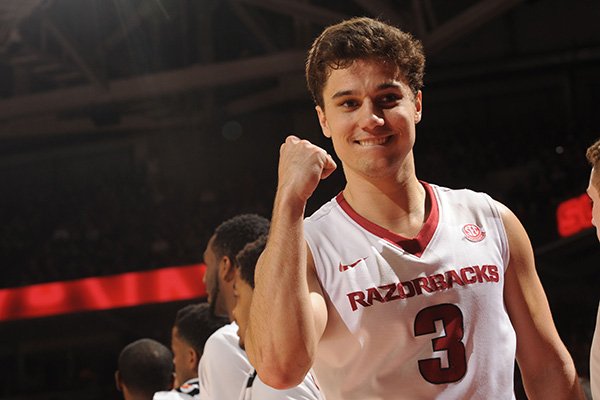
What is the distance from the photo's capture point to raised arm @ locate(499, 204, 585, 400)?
2.06 meters

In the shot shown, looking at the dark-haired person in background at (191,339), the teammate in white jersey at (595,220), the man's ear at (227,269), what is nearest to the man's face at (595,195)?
the teammate in white jersey at (595,220)

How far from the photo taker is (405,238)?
2.03 m

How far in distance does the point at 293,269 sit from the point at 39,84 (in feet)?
50.3

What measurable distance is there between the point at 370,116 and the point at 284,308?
1.69ft

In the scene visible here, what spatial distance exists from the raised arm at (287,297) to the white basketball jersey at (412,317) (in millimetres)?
114

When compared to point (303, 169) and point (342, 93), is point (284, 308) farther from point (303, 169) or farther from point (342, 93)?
point (342, 93)

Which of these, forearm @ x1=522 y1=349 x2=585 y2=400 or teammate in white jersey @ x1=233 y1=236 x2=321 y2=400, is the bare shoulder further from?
teammate in white jersey @ x1=233 y1=236 x2=321 y2=400

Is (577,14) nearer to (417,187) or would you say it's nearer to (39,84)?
(39,84)

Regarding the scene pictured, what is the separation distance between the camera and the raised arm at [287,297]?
174 centimetres

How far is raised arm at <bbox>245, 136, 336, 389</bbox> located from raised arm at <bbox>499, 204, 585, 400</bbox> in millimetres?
547

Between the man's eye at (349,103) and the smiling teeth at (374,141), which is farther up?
the man's eye at (349,103)

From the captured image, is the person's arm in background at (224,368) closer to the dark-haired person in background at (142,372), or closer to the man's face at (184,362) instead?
the man's face at (184,362)

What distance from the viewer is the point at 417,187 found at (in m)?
2.15

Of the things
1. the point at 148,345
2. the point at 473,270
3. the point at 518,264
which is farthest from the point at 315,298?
the point at 148,345
